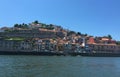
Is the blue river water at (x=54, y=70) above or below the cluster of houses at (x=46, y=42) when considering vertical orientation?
below

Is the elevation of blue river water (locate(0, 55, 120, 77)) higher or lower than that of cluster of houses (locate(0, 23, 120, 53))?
lower

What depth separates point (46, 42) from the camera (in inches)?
6703

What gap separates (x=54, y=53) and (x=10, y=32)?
47273 millimetres

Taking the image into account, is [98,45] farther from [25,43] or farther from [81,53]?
[25,43]

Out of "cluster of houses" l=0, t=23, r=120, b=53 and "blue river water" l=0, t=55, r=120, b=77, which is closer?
"blue river water" l=0, t=55, r=120, b=77

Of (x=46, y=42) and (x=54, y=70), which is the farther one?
(x=46, y=42)

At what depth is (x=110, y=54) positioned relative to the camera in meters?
177

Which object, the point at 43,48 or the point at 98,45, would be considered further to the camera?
the point at 98,45

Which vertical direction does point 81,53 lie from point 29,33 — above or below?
below

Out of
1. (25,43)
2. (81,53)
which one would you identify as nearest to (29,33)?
(25,43)

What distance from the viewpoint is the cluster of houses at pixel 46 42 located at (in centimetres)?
16262

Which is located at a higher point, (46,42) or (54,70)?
(46,42)

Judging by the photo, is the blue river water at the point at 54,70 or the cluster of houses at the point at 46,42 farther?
the cluster of houses at the point at 46,42

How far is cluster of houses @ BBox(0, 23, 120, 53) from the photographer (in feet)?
534
